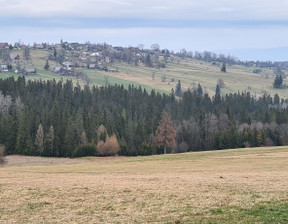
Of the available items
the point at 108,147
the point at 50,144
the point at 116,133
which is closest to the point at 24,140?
the point at 50,144

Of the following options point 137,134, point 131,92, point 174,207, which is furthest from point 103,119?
point 174,207

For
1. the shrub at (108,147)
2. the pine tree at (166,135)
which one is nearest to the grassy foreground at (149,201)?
the shrub at (108,147)

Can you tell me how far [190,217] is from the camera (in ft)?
70.0

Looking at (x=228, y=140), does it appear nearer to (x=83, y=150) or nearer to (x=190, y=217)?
(x=83, y=150)

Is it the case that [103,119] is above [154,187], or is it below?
below

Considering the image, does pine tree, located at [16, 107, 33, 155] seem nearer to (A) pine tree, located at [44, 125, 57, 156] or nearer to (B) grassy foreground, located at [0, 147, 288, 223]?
(A) pine tree, located at [44, 125, 57, 156]

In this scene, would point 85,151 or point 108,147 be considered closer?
point 108,147

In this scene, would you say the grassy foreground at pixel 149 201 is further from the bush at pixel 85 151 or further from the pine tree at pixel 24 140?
the pine tree at pixel 24 140

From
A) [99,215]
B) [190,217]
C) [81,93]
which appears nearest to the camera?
[190,217]

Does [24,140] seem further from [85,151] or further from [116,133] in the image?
[116,133]

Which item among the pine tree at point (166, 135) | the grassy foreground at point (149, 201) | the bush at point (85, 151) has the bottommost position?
the bush at point (85, 151)

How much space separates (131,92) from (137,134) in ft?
263

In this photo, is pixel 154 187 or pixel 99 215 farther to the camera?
pixel 154 187

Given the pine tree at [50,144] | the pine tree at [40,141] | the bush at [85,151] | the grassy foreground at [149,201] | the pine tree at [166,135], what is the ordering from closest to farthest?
the grassy foreground at [149,201], the bush at [85,151], the pine tree at [40,141], the pine tree at [50,144], the pine tree at [166,135]
